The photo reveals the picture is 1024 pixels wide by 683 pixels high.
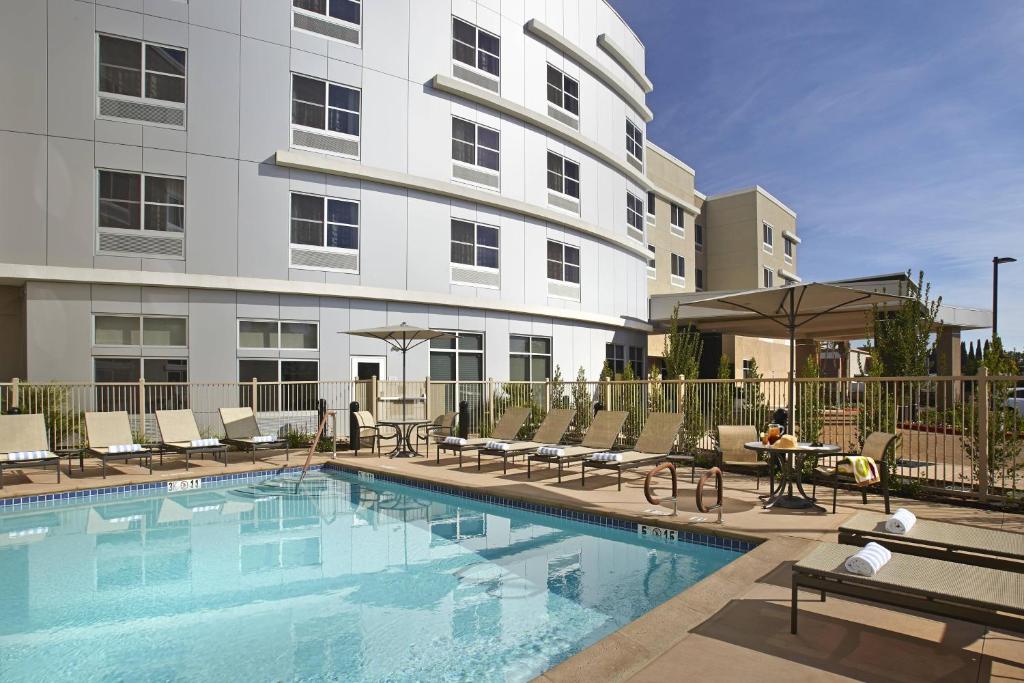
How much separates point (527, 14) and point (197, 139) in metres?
12.2

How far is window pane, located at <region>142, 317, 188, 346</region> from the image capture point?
15250 mm

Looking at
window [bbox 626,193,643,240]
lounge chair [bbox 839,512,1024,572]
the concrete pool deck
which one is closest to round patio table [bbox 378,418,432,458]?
the concrete pool deck

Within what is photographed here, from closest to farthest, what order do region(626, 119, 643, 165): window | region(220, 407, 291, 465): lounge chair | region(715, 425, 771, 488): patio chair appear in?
1. region(715, 425, 771, 488): patio chair
2. region(220, 407, 291, 465): lounge chair
3. region(626, 119, 643, 165): window

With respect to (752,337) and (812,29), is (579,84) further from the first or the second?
(752,337)

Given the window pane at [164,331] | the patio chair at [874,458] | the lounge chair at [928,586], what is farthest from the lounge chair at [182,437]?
the lounge chair at [928,586]

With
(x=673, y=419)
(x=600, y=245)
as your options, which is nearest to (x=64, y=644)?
(x=673, y=419)

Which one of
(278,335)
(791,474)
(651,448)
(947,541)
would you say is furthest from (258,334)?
(947,541)

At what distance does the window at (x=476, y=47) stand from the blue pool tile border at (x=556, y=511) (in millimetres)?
13753

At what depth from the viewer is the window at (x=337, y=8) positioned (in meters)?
17.2

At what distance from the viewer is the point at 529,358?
71.6 ft

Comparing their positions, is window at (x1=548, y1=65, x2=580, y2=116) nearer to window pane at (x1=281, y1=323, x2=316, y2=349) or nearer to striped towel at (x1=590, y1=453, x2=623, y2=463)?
window pane at (x1=281, y1=323, x2=316, y2=349)

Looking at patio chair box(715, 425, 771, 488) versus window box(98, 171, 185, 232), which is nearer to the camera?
patio chair box(715, 425, 771, 488)

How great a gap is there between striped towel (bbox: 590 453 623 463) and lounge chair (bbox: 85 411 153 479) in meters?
7.99

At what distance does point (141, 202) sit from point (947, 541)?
16791 mm
